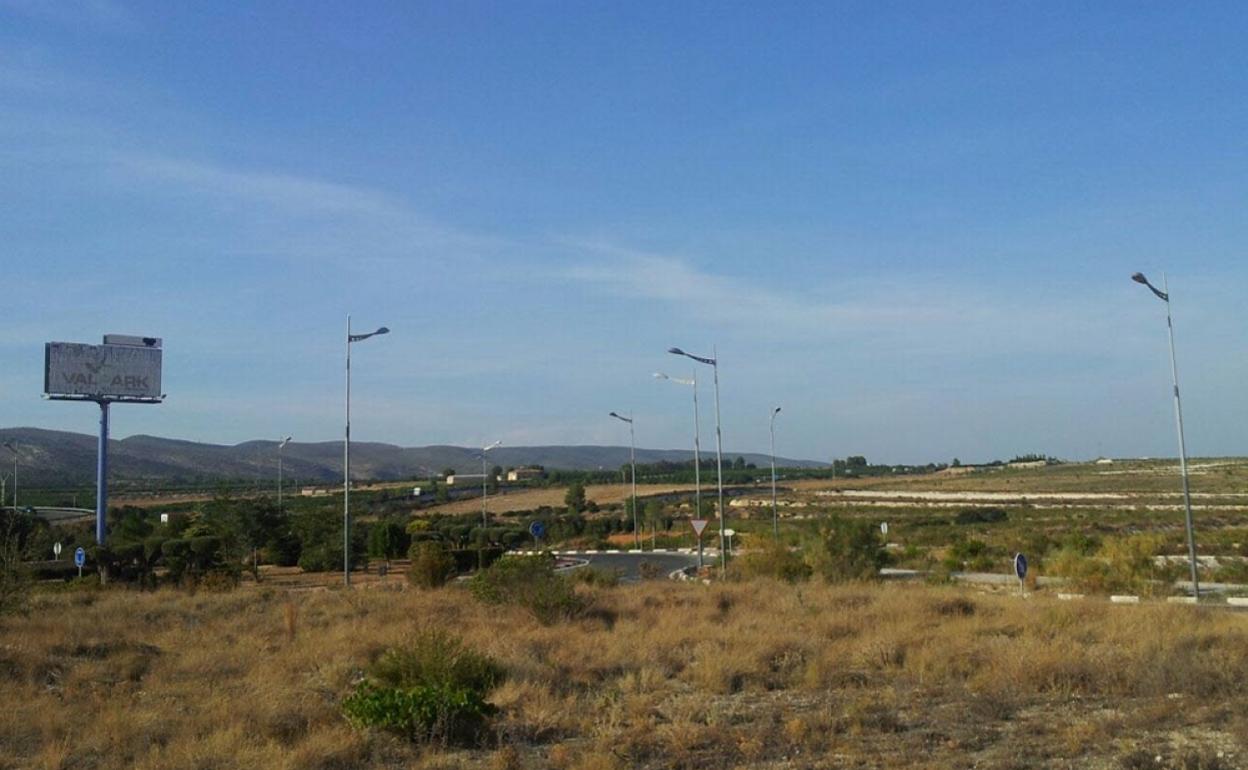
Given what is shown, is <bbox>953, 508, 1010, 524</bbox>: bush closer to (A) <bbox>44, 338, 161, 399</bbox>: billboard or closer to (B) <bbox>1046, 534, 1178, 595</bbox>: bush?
(B) <bbox>1046, 534, 1178, 595</bbox>: bush

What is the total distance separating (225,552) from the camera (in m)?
49.5

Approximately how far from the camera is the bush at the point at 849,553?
120ft

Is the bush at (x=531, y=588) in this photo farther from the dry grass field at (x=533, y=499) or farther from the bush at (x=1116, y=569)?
the dry grass field at (x=533, y=499)

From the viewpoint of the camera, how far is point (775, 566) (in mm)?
37844

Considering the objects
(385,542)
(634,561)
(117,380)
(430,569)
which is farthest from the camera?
(117,380)

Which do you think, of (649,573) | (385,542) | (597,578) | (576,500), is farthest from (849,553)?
(576,500)

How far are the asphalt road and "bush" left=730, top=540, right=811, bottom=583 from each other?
694 cm

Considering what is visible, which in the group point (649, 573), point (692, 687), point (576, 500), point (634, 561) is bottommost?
point (634, 561)

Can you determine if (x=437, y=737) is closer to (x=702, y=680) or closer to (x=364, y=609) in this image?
(x=702, y=680)

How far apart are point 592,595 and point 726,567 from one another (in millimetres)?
12952

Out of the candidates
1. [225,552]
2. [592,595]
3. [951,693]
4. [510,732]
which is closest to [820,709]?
[951,693]

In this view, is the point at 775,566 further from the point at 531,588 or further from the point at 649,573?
the point at 531,588

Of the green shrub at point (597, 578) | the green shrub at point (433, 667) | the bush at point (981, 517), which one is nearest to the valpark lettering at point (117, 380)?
the green shrub at point (597, 578)

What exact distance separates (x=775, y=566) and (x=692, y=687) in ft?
69.9
